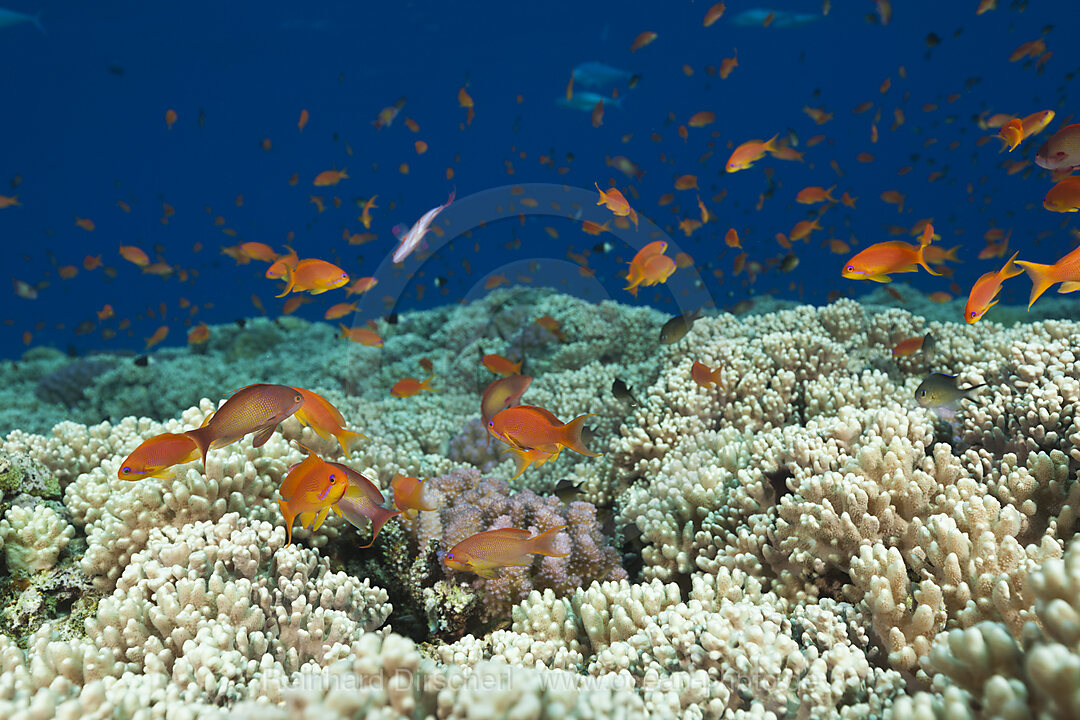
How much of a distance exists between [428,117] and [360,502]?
261 ft

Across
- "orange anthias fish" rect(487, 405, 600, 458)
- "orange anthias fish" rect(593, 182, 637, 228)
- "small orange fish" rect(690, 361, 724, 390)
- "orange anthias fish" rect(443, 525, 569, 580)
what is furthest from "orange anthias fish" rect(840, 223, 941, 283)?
"orange anthias fish" rect(443, 525, 569, 580)

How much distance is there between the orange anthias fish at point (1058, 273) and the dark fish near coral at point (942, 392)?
0.65m

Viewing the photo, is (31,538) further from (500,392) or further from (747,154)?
(747,154)

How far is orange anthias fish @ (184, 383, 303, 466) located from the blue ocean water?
11.2 meters

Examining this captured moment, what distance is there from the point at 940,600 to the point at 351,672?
233 cm

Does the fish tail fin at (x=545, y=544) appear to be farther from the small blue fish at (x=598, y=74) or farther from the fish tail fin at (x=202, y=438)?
the small blue fish at (x=598, y=74)

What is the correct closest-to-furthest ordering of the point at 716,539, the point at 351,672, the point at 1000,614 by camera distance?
the point at 351,672 < the point at 1000,614 < the point at 716,539

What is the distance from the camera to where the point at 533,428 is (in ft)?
9.12

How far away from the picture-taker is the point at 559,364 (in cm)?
772

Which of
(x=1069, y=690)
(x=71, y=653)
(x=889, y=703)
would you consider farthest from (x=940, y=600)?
(x=71, y=653)

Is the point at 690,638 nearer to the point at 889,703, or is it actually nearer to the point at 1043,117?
the point at 889,703

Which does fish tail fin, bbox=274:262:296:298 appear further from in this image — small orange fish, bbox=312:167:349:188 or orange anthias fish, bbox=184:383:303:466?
small orange fish, bbox=312:167:349:188

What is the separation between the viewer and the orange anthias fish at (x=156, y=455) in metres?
2.21

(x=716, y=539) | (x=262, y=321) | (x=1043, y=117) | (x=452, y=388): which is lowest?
(x=716, y=539)
